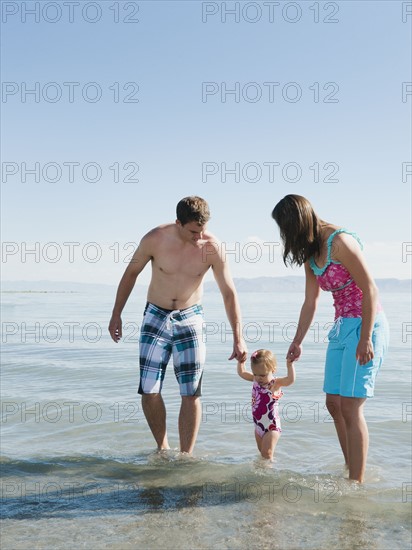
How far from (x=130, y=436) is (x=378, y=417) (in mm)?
2824

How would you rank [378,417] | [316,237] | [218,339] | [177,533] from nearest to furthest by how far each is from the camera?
[177,533], [316,237], [378,417], [218,339]

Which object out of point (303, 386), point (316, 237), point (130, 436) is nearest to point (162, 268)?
point (316, 237)

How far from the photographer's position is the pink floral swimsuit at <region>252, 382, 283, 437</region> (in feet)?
16.6

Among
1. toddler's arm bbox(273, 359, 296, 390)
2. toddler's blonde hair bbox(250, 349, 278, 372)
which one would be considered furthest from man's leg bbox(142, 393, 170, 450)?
toddler's arm bbox(273, 359, 296, 390)

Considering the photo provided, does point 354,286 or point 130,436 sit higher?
point 354,286

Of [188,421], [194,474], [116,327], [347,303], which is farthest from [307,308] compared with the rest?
[116,327]

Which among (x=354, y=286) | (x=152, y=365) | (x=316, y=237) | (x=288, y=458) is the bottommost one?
(x=288, y=458)

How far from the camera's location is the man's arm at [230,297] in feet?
16.3

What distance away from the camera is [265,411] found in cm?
509

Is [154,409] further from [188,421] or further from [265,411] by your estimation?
[265,411]

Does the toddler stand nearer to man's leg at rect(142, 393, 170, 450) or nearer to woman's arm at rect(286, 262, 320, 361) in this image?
woman's arm at rect(286, 262, 320, 361)

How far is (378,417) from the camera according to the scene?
6797 millimetres

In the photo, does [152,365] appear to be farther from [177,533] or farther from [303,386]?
[303,386]

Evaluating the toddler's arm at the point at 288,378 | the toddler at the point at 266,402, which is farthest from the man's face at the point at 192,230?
the toddler's arm at the point at 288,378
